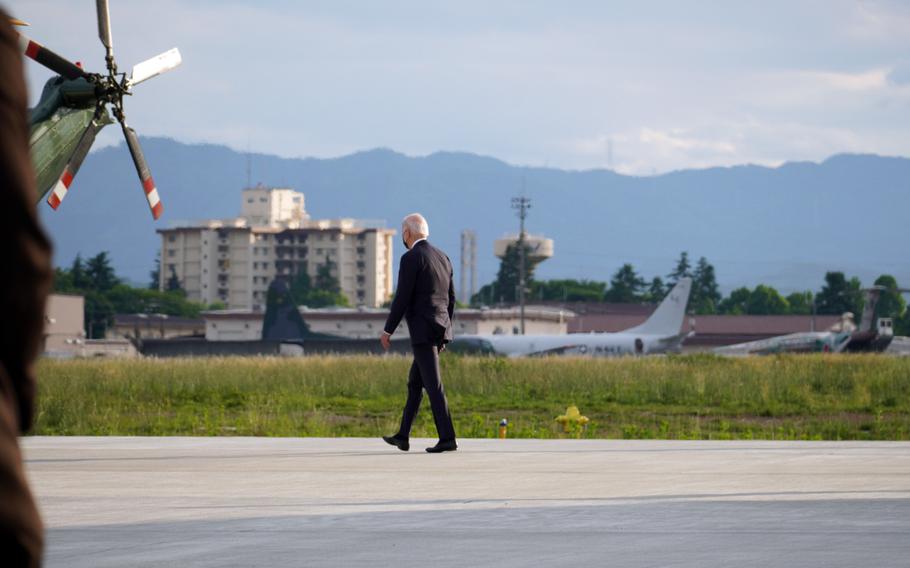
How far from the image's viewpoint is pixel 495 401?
23859mm

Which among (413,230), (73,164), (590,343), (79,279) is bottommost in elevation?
(590,343)

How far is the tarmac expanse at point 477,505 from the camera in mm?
5426

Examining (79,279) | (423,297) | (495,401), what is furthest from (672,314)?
(79,279)

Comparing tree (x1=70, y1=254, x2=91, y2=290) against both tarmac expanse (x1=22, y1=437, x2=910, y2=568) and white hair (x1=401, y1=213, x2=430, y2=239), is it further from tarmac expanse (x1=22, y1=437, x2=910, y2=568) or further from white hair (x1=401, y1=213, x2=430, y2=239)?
tarmac expanse (x1=22, y1=437, x2=910, y2=568)

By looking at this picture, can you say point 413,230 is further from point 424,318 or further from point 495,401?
point 495,401

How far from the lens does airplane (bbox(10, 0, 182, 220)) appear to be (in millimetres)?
14906

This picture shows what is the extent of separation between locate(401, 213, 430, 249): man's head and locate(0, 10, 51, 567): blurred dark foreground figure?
9.20 metres

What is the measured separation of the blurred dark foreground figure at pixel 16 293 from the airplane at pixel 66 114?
13.4m

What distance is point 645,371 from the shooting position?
104 feet

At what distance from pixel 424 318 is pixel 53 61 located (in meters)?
6.82

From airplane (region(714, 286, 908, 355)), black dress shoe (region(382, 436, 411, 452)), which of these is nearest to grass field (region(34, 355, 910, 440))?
black dress shoe (region(382, 436, 411, 452))

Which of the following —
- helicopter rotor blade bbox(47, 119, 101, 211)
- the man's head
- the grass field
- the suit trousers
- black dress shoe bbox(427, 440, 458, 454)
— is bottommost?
the grass field

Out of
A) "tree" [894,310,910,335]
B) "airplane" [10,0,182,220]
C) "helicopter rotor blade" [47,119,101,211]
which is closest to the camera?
"airplane" [10,0,182,220]

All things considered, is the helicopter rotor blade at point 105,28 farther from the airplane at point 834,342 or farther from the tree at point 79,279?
the tree at point 79,279
